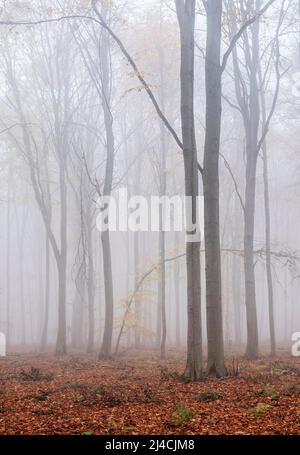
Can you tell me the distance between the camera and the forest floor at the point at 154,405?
5.67 metres

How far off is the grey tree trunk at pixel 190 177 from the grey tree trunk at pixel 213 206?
0.26 m

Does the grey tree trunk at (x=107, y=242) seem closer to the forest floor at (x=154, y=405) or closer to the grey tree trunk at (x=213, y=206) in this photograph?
the forest floor at (x=154, y=405)

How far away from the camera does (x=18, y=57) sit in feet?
64.2

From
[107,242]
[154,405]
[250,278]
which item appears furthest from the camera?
[107,242]

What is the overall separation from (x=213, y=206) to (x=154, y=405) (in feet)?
13.5

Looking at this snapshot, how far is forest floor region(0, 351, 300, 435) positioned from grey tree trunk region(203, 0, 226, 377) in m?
0.63

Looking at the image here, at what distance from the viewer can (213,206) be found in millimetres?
9453

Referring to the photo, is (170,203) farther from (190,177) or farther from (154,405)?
(154,405)

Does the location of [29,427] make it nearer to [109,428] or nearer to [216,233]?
[109,428]

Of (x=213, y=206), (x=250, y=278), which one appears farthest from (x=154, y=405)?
(x=250, y=278)

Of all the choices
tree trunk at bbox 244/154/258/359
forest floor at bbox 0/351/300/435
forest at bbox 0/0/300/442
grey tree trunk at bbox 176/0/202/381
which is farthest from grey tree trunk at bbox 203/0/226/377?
tree trunk at bbox 244/154/258/359
